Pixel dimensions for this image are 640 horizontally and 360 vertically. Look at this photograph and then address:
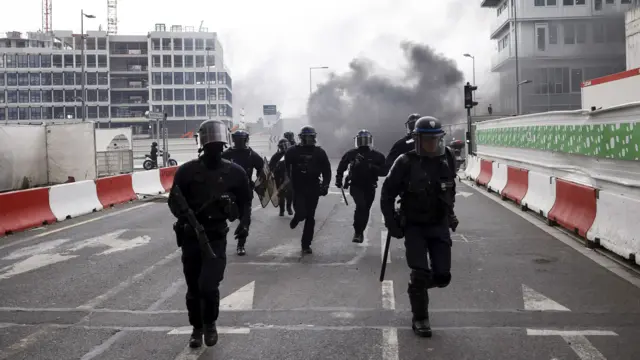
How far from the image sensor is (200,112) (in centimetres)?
8925

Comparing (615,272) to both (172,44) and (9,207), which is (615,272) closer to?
(9,207)

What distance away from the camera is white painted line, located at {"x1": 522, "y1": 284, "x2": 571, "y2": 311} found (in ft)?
18.8

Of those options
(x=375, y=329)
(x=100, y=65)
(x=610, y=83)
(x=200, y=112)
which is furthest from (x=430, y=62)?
(x=375, y=329)

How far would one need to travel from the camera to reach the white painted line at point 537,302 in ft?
18.8

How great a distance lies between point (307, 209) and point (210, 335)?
170 inches

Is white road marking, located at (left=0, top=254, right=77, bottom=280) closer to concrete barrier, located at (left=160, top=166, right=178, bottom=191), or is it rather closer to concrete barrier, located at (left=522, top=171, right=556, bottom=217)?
concrete barrier, located at (left=522, top=171, right=556, bottom=217)

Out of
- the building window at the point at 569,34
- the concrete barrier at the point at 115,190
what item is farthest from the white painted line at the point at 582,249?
the building window at the point at 569,34

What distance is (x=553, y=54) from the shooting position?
58.1m

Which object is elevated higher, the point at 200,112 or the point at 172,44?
the point at 172,44

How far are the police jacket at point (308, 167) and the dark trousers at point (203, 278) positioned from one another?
4116 millimetres

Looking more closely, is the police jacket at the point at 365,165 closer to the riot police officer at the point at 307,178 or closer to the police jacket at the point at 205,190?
the riot police officer at the point at 307,178


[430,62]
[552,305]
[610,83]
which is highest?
[430,62]

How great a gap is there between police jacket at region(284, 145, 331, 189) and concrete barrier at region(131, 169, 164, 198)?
990 centimetres

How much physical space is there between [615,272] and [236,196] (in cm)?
475
